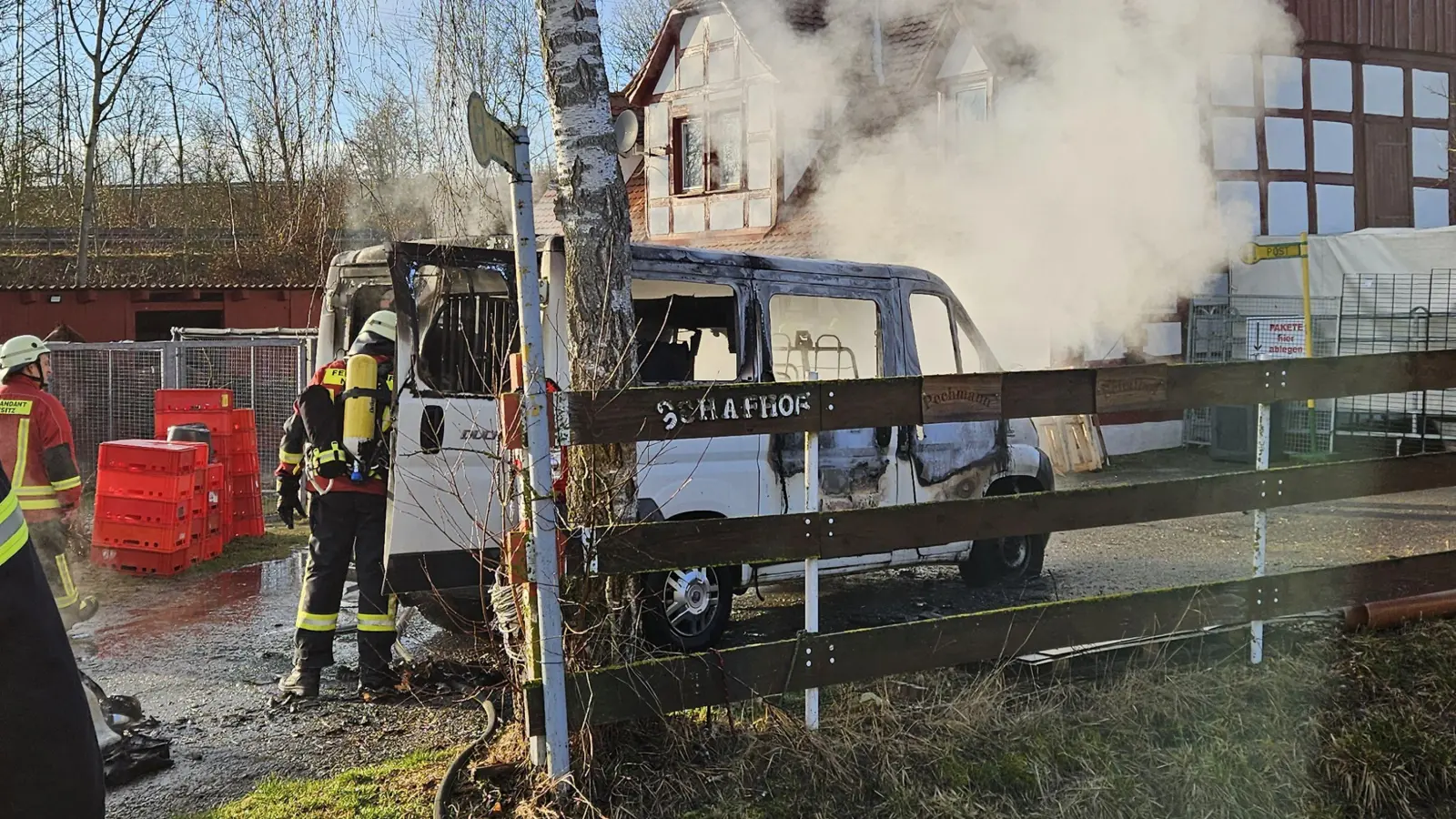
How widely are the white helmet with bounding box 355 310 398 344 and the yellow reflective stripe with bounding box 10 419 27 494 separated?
7.11 ft

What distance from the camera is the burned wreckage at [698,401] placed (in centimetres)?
503

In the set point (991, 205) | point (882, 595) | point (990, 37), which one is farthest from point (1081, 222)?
point (882, 595)

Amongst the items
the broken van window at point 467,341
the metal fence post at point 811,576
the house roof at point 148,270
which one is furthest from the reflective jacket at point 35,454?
the house roof at point 148,270

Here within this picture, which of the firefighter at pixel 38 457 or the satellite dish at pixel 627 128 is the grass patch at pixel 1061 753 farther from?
the satellite dish at pixel 627 128

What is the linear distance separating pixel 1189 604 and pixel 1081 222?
36.4 ft

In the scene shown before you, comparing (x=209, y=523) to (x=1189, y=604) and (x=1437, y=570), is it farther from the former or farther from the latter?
(x=1437, y=570)

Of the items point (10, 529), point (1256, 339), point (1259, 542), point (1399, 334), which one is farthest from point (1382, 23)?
point (10, 529)

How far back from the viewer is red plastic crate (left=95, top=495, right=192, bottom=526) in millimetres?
8117

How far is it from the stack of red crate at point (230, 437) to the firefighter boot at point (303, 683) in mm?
4586

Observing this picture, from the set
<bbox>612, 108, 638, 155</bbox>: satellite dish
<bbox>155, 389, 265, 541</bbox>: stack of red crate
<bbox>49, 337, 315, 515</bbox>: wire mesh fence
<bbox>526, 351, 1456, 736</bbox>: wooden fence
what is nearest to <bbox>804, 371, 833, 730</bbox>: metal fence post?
<bbox>526, 351, 1456, 736</bbox>: wooden fence

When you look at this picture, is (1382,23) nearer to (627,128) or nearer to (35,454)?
(627,128)

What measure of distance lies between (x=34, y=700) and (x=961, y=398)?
2.96 m

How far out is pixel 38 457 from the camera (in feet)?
20.3

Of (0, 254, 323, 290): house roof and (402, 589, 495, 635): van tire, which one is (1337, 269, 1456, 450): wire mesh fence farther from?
(0, 254, 323, 290): house roof
